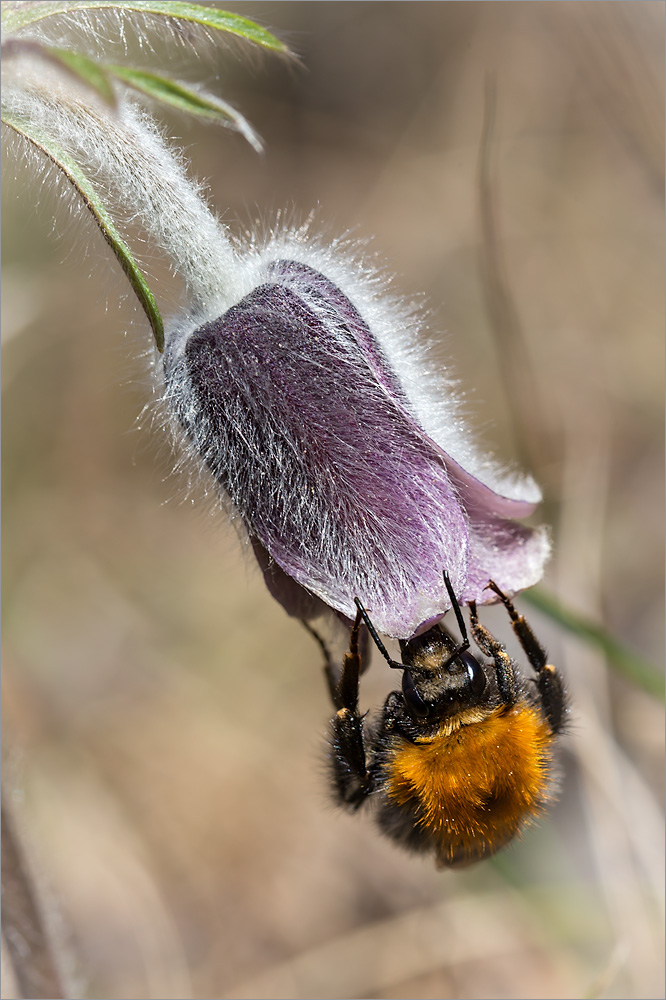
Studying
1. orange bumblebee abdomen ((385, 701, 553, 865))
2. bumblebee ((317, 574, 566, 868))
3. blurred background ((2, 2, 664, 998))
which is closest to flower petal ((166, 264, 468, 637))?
bumblebee ((317, 574, 566, 868))

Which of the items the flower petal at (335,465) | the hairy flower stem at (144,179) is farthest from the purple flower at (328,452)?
the hairy flower stem at (144,179)

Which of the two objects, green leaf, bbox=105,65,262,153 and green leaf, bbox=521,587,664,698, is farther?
green leaf, bbox=521,587,664,698

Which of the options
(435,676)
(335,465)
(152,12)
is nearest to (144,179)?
(152,12)

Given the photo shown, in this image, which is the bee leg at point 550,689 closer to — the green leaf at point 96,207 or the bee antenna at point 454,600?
the bee antenna at point 454,600

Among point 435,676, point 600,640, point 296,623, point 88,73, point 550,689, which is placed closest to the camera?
point 88,73

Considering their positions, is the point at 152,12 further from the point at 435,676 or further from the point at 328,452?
the point at 435,676

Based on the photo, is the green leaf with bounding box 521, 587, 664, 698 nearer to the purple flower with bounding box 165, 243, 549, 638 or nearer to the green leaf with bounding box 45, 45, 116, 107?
the purple flower with bounding box 165, 243, 549, 638

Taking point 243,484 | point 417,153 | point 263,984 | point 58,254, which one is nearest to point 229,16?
point 243,484
